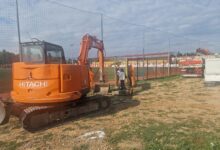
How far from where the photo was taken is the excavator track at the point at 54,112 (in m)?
9.01

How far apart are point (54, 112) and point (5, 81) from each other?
5905mm

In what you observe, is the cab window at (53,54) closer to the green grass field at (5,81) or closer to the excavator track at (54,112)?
the excavator track at (54,112)

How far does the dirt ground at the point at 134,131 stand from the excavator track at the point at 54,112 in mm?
312

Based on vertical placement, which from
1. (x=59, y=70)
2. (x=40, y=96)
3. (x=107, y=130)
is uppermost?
(x=59, y=70)

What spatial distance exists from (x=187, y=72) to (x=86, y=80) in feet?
60.8

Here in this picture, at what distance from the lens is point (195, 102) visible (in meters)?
13.3

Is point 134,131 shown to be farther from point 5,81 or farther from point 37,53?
point 5,81

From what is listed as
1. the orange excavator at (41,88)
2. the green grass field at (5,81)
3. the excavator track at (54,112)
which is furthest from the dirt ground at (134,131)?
the green grass field at (5,81)

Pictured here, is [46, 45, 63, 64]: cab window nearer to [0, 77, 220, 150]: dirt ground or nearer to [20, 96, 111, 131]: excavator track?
[20, 96, 111, 131]: excavator track

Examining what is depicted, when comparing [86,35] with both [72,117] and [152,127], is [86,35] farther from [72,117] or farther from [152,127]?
[152,127]

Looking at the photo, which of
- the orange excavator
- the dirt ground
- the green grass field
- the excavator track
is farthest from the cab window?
the green grass field

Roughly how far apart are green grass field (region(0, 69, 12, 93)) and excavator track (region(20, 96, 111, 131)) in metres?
4.99

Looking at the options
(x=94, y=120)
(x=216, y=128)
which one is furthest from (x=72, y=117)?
(x=216, y=128)

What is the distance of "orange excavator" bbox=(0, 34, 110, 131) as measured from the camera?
30.3 feet
